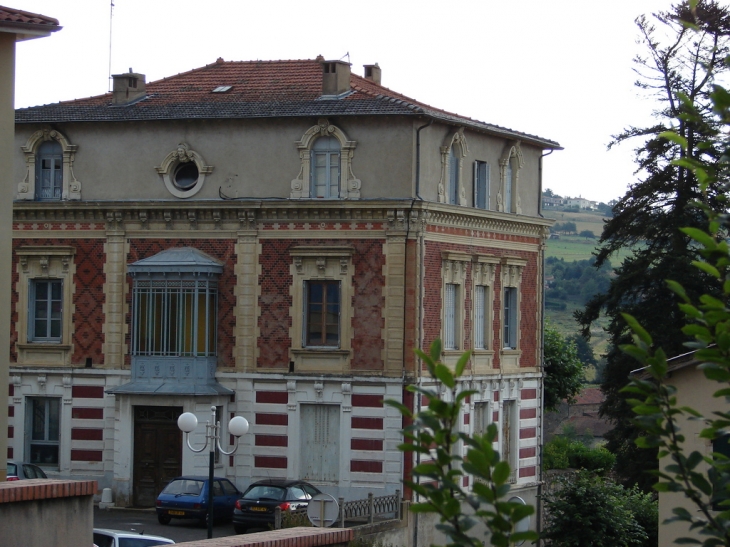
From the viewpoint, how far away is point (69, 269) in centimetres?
3906

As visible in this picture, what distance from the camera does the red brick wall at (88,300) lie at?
1529 inches

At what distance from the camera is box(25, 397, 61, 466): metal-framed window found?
38.8 meters

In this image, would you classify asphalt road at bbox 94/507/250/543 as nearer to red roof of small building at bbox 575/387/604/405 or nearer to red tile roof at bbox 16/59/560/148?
red tile roof at bbox 16/59/560/148

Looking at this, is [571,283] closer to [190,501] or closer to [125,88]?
[125,88]

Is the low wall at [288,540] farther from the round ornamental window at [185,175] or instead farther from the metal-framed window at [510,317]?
the metal-framed window at [510,317]

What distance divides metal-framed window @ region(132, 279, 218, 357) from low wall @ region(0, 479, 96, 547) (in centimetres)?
2246

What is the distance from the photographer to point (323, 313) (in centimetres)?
3716

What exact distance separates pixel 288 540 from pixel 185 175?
25.4 metres

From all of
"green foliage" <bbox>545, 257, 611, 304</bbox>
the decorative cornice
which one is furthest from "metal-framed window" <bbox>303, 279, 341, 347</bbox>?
"green foliage" <bbox>545, 257, 611, 304</bbox>

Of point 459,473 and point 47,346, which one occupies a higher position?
point 47,346

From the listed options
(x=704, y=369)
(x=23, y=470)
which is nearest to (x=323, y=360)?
(x=23, y=470)

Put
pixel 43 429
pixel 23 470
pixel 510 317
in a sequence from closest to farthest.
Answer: pixel 23 470 < pixel 43 429 < pixel 510 317

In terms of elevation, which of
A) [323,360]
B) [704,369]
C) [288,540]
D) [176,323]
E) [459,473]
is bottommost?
[288,540]

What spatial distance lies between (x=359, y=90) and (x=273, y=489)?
454 inches
